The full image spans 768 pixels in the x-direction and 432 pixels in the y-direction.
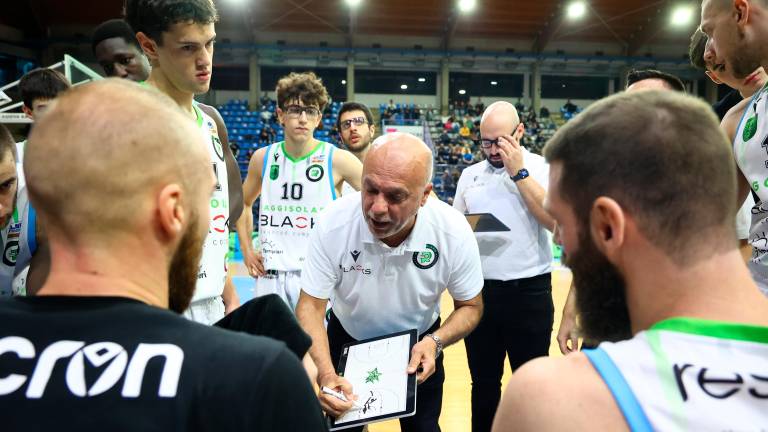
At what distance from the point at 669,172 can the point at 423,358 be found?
4.99 ft

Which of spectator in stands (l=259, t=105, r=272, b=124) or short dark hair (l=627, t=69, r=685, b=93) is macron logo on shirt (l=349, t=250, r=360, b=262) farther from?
spectator in stands (l=259, t=105, r=272, b=124)

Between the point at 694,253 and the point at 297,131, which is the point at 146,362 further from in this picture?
the point at 297,131

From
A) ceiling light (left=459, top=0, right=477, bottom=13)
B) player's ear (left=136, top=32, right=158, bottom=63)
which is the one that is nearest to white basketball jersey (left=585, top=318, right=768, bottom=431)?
player's ear (left=136, top=32, right=158, bottom=63)

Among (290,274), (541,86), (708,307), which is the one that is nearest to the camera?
(708,307)

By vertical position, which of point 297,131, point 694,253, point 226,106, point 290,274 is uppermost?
point 226,106

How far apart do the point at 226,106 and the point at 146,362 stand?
910 inches

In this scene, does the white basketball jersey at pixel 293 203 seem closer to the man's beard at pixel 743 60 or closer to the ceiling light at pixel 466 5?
the man's beard at pixel 743 60

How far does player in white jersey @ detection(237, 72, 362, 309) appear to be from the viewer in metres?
4.05

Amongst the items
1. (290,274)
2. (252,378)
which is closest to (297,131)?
(290,274)

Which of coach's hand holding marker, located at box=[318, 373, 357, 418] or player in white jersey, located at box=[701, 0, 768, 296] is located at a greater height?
player in white jersey, located at box=[701, 0, 768, 296]

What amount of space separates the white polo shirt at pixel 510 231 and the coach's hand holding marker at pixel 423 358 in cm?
119

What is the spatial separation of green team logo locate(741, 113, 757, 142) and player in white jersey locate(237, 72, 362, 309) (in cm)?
261

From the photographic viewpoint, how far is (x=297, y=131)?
408cm

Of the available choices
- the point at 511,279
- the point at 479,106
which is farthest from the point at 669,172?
the point at 479,106
